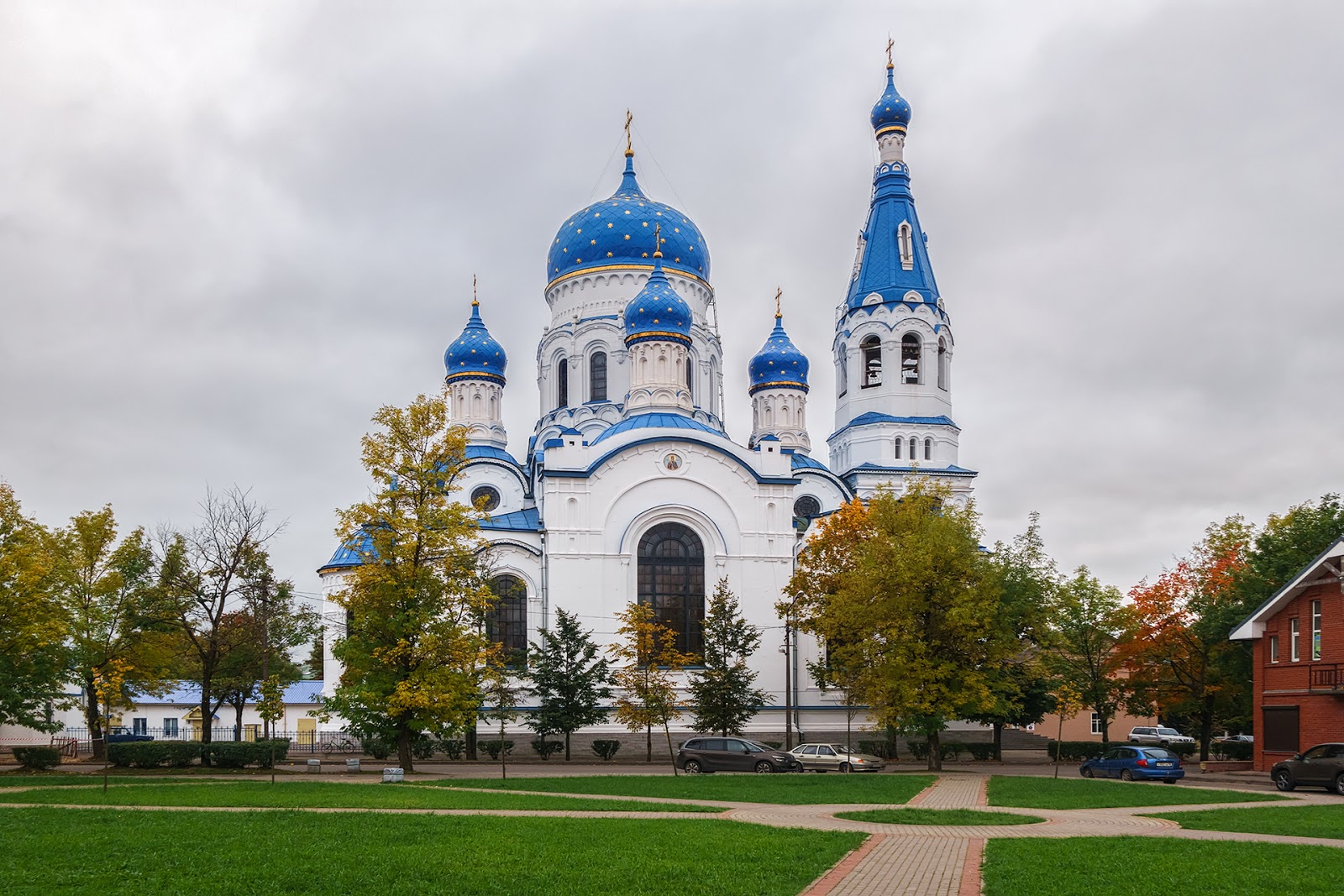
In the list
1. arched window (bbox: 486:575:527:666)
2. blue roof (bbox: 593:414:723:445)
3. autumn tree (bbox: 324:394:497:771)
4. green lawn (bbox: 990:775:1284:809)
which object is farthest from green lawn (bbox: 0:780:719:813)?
blue roof (bbox: 593:414:723:445)

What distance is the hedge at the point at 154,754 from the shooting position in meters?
29.6

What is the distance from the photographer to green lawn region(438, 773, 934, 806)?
2180 cm

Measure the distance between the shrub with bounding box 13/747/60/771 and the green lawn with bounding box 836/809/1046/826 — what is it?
2143 centimetres

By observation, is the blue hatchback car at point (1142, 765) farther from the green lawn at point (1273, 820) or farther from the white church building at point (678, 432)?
the white church building at point (678, 432)

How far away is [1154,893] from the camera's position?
11.1m

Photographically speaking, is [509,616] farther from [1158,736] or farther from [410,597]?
[1158,736]

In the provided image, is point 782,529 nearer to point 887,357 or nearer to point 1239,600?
point 887,357

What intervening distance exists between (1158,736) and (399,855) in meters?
41.6

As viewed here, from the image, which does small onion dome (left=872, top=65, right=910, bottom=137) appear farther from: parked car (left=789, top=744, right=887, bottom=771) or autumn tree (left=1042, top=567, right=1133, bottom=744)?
parked car (left=789, top=744, right=887, bottom=771)

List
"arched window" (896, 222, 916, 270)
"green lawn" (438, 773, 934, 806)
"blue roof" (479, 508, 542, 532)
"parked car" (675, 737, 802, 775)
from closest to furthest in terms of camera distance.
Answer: "green lawn" (438, 773, 934, 806)
"parked car" (675, 737, 802, 775)
"blue roof" (479, 508, 542, 532)
"arched window" (896, 222, 916, 270)

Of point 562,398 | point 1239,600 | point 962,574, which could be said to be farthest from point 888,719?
point 562,398

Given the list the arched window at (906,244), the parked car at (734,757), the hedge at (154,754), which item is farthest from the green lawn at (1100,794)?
the arched window at (906,244)

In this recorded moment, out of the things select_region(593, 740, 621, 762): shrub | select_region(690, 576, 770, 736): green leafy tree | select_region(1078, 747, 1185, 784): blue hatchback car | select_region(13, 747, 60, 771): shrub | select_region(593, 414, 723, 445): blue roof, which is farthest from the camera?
select_region(593, 414, 723, 445): blue roof

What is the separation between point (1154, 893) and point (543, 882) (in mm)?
5859
